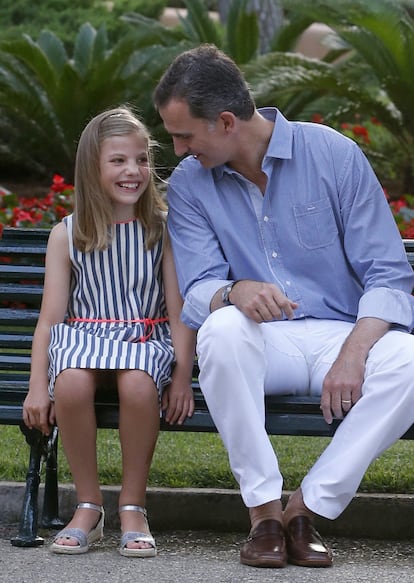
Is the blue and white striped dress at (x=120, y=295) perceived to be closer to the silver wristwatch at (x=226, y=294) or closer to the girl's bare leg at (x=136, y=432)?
the girl's bare leg at (x=136, y=432)

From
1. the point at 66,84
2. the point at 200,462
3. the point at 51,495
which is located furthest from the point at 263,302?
the point at 66,84

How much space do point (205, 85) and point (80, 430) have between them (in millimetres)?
1176

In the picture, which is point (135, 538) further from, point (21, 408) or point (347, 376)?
point (347, 376)

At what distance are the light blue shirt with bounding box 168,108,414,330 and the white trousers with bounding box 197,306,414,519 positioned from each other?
31cm

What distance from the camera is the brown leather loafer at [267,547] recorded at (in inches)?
140

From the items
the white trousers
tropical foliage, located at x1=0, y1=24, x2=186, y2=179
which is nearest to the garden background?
tropical foliage, located at x1=0, y1=24, x2=186, y2=179

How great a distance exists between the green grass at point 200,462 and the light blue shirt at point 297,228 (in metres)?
0.74

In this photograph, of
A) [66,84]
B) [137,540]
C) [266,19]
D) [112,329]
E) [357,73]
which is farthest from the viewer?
[266,19]

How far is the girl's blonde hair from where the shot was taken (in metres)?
4.09

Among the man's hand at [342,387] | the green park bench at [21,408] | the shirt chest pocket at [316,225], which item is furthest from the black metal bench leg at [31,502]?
the shirt chest pocket at [316,225]

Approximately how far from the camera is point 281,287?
13.2ft

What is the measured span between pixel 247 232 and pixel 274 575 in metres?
1.17

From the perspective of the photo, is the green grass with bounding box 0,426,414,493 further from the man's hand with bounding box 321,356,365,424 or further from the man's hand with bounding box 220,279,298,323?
the man's hand with bounding box 220,279,298,323

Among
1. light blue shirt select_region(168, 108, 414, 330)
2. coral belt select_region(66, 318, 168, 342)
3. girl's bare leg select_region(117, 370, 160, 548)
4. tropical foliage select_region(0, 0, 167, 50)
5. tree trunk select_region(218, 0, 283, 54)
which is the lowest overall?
girl's bare leg select_region(117, 370, 160, 548)
